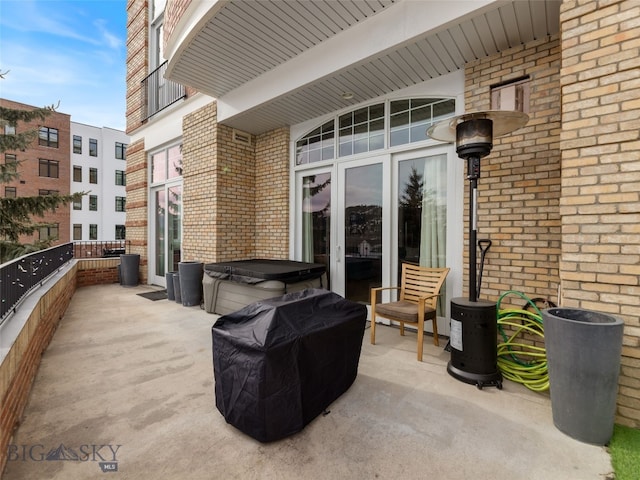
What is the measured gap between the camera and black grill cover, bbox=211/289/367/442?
178 centimetres

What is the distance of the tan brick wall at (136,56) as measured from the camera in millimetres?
7730

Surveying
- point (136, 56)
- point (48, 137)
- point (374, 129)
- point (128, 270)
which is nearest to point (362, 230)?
point (374, 129)

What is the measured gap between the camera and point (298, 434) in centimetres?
196

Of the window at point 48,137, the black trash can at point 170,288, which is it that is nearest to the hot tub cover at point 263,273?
the black trash can at point 170,288

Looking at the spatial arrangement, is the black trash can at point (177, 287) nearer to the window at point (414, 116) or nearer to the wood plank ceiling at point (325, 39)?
the wood plank ceiling at point (325, 39)

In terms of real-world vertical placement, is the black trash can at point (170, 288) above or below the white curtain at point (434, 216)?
below

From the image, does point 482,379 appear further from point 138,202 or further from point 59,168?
point 59,168

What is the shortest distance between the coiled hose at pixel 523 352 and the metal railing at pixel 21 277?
14.6ft

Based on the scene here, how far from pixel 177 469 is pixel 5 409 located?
45.4 inches

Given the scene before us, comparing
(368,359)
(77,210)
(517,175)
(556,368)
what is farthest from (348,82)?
(77,210)

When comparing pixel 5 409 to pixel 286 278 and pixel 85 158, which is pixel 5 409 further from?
pixel 85 158

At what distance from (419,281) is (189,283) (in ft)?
13.6

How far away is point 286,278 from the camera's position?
4.17m

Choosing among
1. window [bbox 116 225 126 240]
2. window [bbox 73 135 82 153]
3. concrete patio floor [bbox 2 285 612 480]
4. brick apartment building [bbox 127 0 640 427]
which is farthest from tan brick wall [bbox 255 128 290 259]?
window [bbox 73 135 82 153]
